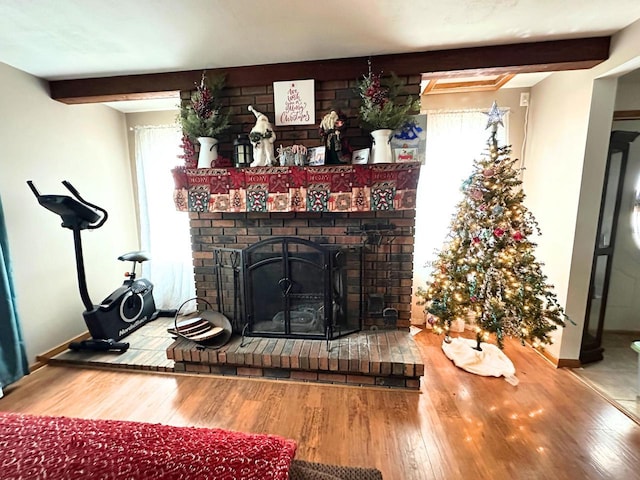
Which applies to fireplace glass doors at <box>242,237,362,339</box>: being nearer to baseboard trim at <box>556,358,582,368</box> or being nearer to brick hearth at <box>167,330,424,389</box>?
brick hearth at <box>167,330,424,389</box>

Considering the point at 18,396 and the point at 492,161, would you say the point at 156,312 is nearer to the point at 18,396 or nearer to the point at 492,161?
the point at 18,396

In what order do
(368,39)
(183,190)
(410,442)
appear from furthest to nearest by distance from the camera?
1. (183,190)
2. (368,39)
3. (410,442)

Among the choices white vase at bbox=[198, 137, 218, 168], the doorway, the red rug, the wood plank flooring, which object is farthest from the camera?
white vase at bbox=[198, 137, 218, 168]

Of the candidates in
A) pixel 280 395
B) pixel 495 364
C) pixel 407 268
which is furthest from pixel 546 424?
pixel 280 395

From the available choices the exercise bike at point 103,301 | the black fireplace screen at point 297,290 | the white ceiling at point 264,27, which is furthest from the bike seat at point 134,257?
the white ceiling at point 264,27

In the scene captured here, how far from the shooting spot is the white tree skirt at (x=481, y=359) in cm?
219

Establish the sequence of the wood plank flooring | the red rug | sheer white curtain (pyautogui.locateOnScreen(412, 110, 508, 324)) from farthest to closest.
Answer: sheer white curtain (pyautogui.locateOnScreen(412, 110, 508, 324)) → the wood plank flooring → the red rug

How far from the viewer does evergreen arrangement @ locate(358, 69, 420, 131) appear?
200cm

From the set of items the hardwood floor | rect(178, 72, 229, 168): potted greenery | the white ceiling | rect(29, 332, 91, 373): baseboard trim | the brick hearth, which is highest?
the white ceiling

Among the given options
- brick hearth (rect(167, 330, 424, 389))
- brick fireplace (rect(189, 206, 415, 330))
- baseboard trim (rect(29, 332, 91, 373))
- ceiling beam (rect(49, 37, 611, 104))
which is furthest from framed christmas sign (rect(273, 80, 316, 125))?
baseboard trim (rect(29, 332, 91, 373))

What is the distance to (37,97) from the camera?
2.31m

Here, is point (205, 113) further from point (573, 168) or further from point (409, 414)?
point (573, 168)

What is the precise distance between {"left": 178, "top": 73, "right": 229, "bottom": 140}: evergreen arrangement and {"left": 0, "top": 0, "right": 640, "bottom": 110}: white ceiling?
0.17m

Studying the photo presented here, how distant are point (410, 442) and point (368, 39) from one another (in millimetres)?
2502
